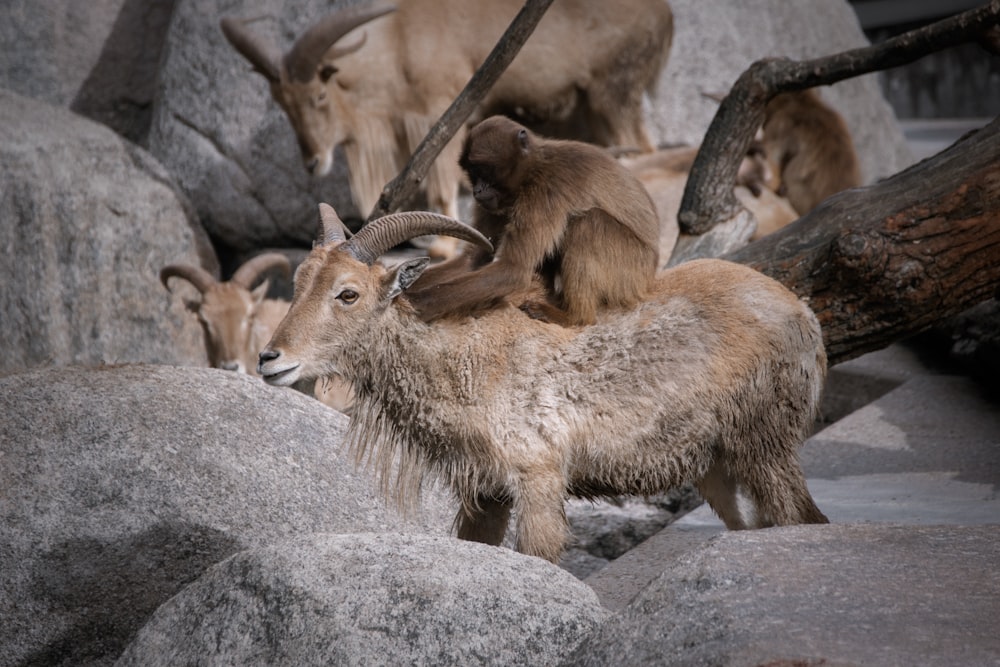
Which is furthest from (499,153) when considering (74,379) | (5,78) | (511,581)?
(5,78)

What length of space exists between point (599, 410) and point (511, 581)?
3.00 ft

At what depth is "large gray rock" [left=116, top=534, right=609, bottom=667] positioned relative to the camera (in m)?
3.40

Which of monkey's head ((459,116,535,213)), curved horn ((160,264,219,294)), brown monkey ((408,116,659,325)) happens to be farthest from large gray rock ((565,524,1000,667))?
curved horn ((160,264,219,294))

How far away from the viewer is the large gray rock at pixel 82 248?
10188mm

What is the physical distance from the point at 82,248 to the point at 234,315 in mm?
1952

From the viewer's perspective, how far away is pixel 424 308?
441 cm

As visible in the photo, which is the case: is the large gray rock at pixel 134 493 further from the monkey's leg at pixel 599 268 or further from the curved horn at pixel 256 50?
the curved horn at pixel 256 50

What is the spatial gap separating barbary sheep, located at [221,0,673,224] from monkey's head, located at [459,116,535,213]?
4.68 m

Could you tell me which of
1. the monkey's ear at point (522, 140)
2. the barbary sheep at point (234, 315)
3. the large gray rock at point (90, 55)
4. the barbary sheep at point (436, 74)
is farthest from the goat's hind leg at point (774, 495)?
the large gray rock at point (90, 55)

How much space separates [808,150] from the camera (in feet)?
34.3

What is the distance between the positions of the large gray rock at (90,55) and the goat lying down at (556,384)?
8.96 meters

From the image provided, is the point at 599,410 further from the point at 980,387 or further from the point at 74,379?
the point at 980,387

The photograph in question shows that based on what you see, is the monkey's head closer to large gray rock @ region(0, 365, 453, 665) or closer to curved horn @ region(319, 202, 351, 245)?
curved horn @ region(319, 202, 351, 245)

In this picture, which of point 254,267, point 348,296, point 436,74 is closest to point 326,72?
point 436,74
